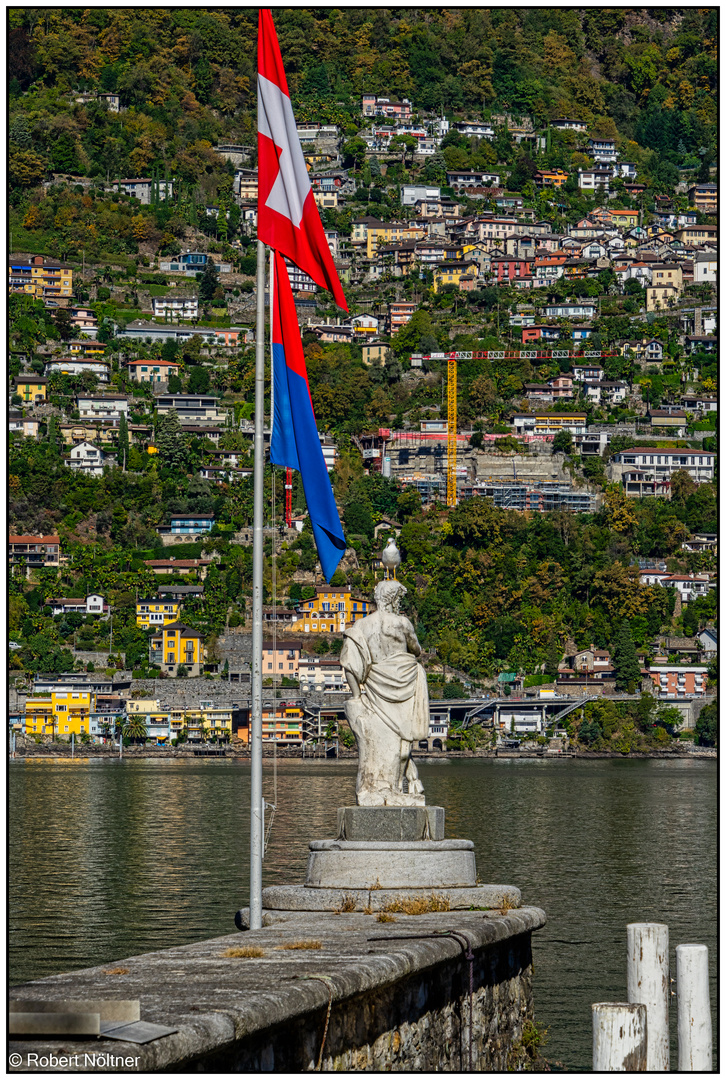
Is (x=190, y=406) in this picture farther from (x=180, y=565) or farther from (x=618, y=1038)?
(x=618, y=1038)

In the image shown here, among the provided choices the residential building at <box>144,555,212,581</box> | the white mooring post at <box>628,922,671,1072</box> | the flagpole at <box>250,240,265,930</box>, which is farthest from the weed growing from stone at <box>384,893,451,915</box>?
the residential building at <box>144,555,212,581</box>

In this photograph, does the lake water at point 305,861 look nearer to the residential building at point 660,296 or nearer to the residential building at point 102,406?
the residential building at point 102,406

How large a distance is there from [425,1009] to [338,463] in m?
147

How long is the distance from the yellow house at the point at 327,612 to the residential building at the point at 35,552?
21.0m

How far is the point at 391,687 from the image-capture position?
39.1 ft

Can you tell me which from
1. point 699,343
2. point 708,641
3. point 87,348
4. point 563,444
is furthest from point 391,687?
point 87,348

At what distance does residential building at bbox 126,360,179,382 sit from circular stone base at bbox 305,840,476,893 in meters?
163

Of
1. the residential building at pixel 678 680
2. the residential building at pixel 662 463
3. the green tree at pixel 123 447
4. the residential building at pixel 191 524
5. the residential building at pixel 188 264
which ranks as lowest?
the residential building at pixel 678 680

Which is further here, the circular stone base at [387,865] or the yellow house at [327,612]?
the yellow house at [327,612]

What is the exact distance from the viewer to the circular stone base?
11.2 metres

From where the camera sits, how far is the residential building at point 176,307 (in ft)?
615

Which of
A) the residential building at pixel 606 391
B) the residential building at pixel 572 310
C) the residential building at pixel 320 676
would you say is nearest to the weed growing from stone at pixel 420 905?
the residential building at pixel 320 676
